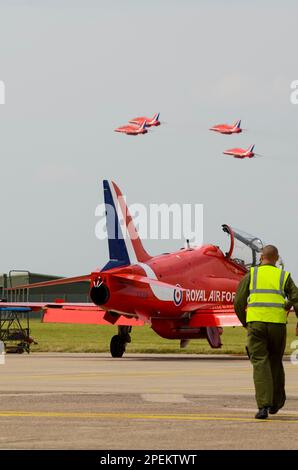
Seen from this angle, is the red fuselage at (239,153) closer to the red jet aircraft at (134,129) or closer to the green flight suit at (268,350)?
the red jet aircraft at (134,129)

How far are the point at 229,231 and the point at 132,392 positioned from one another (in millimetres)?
19466

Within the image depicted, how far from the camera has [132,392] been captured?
18.0 m

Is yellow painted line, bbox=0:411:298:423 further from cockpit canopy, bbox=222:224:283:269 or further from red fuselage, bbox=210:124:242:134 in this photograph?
red fuselage, bbox=210:124:242:134

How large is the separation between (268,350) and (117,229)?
2234cm

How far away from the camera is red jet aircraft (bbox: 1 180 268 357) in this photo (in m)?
35.2

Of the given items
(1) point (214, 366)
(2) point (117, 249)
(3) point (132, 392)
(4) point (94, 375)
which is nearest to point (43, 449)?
(3) point (132, 392)

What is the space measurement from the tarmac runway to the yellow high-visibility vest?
3.59 ft

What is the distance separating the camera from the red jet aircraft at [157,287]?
35.2 metres

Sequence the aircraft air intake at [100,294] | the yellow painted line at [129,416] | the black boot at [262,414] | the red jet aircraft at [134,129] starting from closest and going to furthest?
the yellow painted line at [129,416] < the black boot at [262,414] < the aircraft air intake at [100,294] < the red jet aircraft at [134,129]

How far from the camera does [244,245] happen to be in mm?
37438

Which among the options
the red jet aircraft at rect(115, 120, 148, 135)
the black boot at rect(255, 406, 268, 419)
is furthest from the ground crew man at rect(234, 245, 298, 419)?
the red jet aircraft at rect(115, 120, 148, 135)

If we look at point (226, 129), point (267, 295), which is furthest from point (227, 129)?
point (267, 295)

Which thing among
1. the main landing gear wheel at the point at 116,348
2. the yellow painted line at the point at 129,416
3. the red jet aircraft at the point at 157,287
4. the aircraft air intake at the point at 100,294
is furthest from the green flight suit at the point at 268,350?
the main landing gear wheel at the point at 116,348
